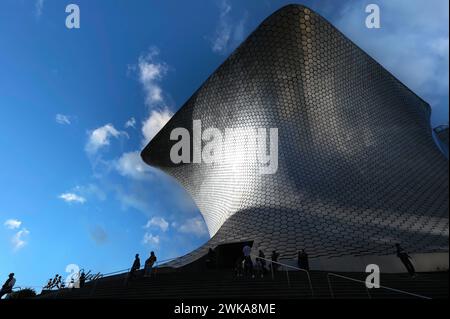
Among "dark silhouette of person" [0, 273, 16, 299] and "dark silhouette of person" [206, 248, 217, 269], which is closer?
"dark silhouette of person" [0, 273, 16, 299]

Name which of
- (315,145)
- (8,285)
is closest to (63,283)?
(8,285)

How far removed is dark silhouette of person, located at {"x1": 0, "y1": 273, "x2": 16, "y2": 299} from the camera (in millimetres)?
7105

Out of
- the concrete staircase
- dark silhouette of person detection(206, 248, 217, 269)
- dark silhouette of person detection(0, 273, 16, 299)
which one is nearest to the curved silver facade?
dark silhouette of person detection(206, 248, 217, 269)

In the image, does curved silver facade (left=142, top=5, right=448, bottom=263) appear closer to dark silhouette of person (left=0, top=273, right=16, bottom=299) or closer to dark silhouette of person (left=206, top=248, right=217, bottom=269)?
dark silhouette of person (left=206, top=248, right=217, bottom=269)

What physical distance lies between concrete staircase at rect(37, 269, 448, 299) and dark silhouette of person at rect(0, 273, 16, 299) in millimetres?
1407

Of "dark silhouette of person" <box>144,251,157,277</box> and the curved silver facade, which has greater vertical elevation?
the curved silver facade

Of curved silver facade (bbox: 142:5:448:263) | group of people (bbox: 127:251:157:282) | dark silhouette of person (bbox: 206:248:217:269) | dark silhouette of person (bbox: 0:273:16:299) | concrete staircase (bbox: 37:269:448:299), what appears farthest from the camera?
curved silver facade (bbox: 142:5:448:263)

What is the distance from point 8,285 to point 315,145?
12.6 metres

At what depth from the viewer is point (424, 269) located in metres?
7.91

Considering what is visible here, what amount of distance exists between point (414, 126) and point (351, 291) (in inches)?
579

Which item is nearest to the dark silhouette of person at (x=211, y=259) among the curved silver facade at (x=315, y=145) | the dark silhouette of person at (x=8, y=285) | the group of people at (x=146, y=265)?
the curved silver facade at (x=315, y=145)

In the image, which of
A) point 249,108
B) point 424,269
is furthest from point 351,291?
point 249,108
